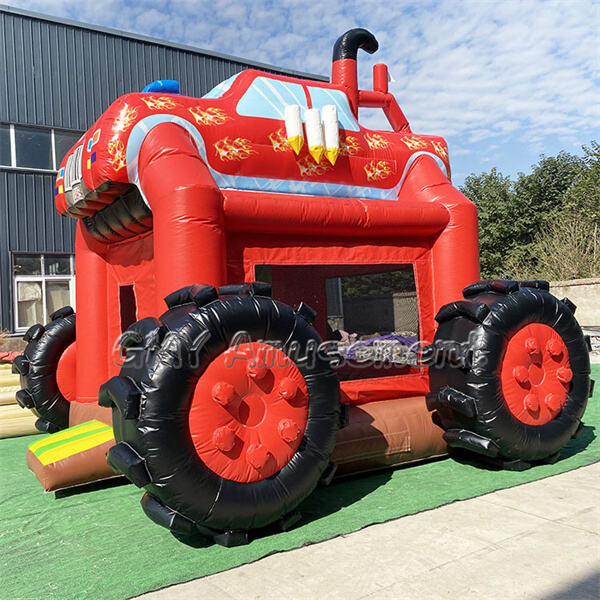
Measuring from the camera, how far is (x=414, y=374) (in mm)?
4387

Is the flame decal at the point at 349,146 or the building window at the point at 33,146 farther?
the building window at the point at 33,146

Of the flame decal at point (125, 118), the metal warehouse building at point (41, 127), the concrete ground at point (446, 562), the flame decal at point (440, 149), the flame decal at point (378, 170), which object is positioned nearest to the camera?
the concrete ground at point (446, 562)

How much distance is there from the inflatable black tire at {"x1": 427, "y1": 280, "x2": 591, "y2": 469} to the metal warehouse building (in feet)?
30.6

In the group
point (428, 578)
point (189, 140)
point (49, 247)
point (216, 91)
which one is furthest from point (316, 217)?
point (49, 247)

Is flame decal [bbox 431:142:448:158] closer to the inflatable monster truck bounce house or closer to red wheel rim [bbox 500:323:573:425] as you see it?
the inflatable monster truck bounce house

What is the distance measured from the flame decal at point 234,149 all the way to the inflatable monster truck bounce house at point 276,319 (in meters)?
0.01

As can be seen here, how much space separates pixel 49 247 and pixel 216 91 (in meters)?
8.15

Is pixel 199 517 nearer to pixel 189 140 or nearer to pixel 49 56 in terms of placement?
pixel 189 140

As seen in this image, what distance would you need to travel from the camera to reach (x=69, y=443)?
12.4ft

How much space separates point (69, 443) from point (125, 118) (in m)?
2.06

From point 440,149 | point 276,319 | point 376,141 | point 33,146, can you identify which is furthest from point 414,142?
point 33,146

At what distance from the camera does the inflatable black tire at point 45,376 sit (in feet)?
17.4

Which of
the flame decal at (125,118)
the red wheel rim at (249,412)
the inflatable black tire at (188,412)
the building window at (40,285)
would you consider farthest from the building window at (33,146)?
the red wheel rim at (249,412)

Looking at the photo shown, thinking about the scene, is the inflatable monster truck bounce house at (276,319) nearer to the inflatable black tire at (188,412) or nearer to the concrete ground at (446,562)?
the inflatable black tire at (188,412)
